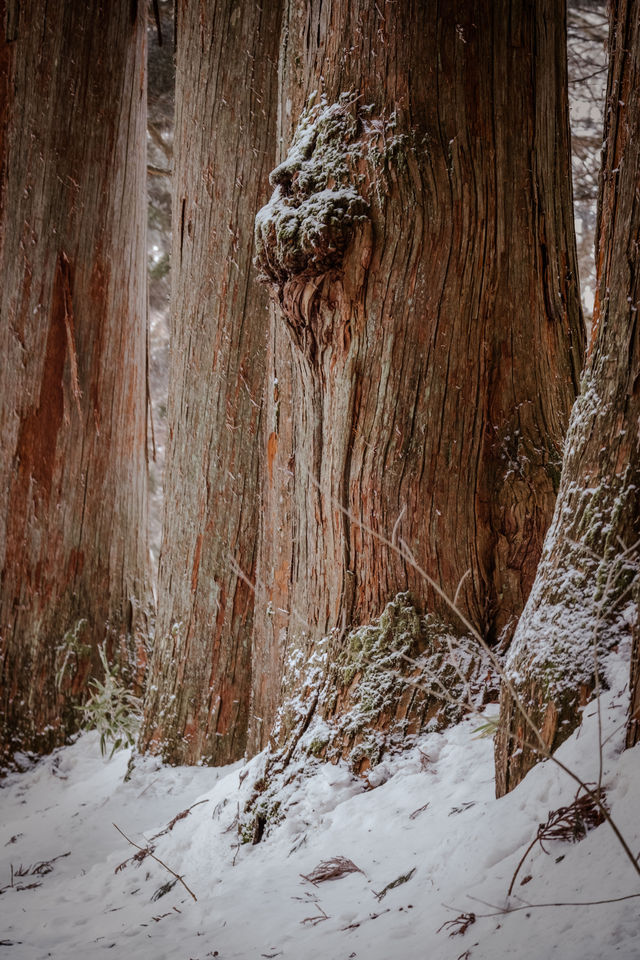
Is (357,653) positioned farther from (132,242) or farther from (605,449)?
(132,242)

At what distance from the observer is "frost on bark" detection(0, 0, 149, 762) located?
468 cm

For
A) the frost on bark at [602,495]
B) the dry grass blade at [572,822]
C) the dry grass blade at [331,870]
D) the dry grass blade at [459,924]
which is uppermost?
the frost on bark at [602,495]

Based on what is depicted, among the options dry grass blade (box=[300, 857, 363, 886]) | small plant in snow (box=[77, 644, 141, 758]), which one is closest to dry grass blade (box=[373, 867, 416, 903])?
dry grass blade (box=[300, 857, 363, 886])

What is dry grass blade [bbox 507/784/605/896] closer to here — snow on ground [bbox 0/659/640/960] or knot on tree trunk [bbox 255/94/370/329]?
snow on ground [bbox 0/659/640/960]

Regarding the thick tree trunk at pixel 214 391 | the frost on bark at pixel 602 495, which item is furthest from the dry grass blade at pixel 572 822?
the thick tree trunk at pixel 214 391

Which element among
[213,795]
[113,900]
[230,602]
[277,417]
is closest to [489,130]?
[277,417]

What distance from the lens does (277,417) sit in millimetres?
3025

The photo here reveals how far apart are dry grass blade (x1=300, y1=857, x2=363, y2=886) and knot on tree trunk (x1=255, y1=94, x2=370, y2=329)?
1733 mm

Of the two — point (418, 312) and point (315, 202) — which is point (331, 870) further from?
point (315, 202)

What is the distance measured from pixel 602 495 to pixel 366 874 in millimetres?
1194

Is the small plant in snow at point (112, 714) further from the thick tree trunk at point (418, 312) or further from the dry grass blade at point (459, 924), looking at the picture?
the dry grass blade at point (459, 924)

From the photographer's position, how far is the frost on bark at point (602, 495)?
1781 millimetres

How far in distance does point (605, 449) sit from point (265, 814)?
1649 mm

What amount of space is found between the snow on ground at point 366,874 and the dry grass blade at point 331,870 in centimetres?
2
